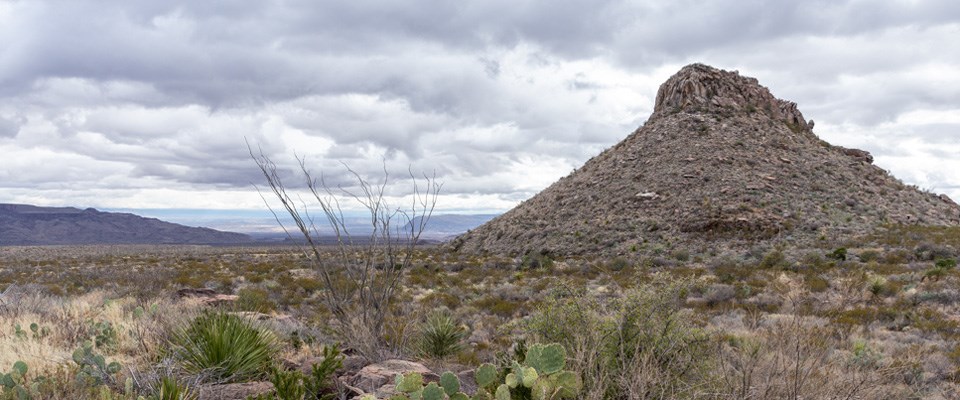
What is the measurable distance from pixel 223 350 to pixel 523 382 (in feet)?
11.1

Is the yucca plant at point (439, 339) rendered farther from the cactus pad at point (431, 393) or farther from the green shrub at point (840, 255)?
the green shrub at point (840, 255)

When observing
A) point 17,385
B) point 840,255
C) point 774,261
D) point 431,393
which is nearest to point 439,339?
point 431,393

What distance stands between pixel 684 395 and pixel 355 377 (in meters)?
3.02

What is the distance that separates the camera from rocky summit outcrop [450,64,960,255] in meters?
29.9

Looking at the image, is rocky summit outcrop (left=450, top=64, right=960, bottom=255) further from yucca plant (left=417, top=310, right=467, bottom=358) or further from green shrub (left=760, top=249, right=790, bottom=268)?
yucca plant (left=417, top=310, right=467, bottom=358)

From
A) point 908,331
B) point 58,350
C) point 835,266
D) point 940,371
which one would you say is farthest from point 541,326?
point 835,266

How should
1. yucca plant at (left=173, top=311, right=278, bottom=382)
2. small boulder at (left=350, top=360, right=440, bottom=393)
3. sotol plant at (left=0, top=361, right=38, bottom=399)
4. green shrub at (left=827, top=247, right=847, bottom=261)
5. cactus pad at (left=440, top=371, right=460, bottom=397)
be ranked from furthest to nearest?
green shrub at (left=827, top=247, right=847, bottom=261), yucca plant at (left=173, top=311, right=278, bottom=382), small boulder at (left=350, top=360, right=440, bottom=393), sotol plant at (left=0, top=361, right=38, bottom=399), cactus pad at (left=440, top=371, right=460, bottom=397)

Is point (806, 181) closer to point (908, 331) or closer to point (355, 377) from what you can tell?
point (908, 331)

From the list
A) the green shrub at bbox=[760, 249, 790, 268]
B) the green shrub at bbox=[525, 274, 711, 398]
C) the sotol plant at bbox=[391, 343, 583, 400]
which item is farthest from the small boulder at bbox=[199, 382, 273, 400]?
the green shrub at bbox=[760, 249, 790, 268]

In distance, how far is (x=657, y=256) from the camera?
26.8 metres

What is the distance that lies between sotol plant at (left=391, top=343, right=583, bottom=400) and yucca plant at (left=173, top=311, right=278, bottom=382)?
7.67 ft

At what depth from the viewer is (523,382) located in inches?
155

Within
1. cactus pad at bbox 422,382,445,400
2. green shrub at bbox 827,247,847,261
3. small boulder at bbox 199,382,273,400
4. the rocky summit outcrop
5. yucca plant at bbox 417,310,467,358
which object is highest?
the rocky summit outcrop

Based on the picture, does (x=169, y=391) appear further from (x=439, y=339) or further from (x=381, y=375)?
(x=439, y=339)
